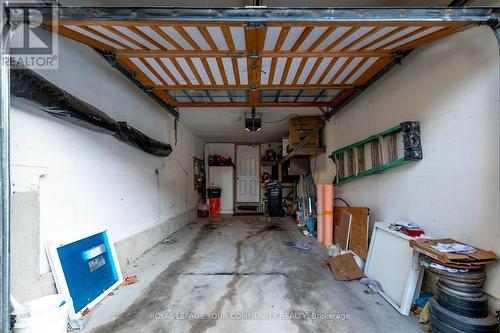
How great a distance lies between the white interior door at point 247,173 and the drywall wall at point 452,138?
645 cm

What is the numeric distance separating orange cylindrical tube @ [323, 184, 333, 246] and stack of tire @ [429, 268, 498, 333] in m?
2.61

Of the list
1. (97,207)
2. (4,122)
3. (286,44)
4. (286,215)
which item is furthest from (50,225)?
(286,215)

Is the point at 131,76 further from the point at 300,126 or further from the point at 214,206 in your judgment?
the point at 214,206

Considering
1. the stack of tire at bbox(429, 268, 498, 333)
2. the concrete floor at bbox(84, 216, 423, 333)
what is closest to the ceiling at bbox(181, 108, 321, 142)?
the concrete floor at bbox(84, 216, 423, 333)

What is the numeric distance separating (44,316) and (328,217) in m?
4.03

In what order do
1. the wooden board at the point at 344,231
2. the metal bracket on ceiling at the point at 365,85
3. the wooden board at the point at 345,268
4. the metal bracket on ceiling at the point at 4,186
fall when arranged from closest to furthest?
the metal bracket on ceiling at the point at 4,186
the metal bracket on ceiling at the point at 365,85
the wooden board at the point at 345,268
the wooden board at the point at 344,231

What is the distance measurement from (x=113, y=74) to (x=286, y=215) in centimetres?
654

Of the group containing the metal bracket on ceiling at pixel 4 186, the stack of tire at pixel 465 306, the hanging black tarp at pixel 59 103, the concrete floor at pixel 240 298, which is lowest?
the concrete floor at pixel 240 298

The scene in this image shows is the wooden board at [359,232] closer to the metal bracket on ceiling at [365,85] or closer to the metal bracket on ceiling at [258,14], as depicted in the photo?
the metal bracket on ceiling at [365,85]

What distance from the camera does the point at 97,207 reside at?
278cm

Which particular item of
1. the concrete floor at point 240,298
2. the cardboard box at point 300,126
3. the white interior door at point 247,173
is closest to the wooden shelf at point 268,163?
the white interior door at point 247,173

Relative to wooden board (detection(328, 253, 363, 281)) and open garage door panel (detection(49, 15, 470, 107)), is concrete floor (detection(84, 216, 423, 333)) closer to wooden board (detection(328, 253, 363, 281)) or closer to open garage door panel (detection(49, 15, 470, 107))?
wooden board (detection(328, 253, 363, 281))

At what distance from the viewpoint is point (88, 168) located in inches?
104

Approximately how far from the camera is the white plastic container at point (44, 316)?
5.18 ft
